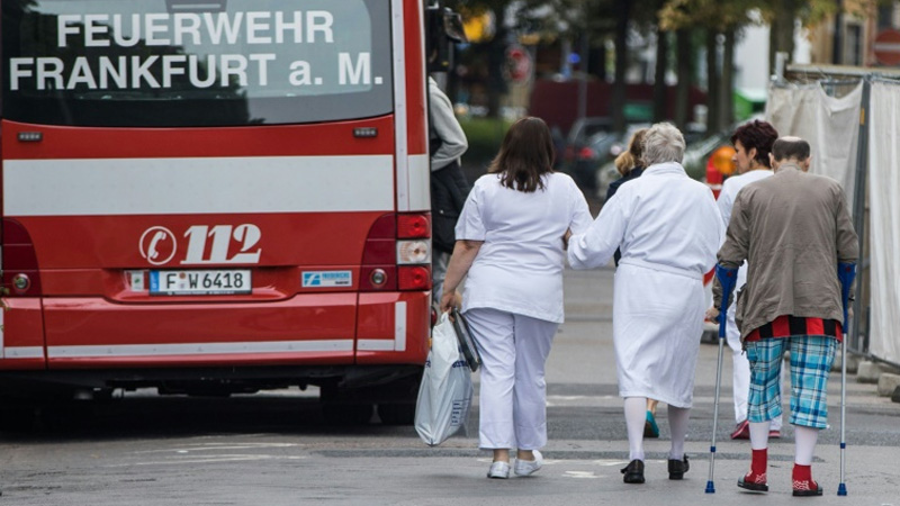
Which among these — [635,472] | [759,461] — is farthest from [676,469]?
[759,461]

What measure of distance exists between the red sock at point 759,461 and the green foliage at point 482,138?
46.1 meters

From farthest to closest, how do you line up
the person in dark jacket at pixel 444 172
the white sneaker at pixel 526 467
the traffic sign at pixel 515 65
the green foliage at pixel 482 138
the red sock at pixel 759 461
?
the traffic sign at pixel 515 65, the green foliage at pixel 482 138, the person in dark jacket at pixel 444 172, the white sneaker at pixel 526 467, the red sock at pixel 759 461

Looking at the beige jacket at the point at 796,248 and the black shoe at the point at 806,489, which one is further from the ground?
the beige jacket at the point at 796,248

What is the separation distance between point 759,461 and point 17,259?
3.97 m

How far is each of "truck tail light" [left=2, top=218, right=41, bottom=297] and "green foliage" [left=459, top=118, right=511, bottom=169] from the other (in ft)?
146

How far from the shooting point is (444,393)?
9.24 metres

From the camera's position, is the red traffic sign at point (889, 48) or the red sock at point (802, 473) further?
the red traffic sign at point (889, 48)

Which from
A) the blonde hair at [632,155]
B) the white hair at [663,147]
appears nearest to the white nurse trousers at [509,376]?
the white hair at [663,147]

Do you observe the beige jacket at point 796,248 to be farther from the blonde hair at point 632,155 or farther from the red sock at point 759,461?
the blonde hair at point 632,155

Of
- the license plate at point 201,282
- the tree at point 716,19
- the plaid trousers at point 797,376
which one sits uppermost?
the tree at point 716,19

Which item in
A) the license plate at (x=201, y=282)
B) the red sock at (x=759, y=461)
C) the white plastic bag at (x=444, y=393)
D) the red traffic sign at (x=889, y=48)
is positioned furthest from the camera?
the red traffic sign at (x=889, y=48)

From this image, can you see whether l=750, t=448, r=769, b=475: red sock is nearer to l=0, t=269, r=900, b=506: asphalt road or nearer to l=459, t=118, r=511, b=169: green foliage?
l=0, t=269, r=900, b=506: asphalt road

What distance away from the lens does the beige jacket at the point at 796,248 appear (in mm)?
8406

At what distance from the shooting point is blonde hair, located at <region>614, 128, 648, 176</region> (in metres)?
10.8
